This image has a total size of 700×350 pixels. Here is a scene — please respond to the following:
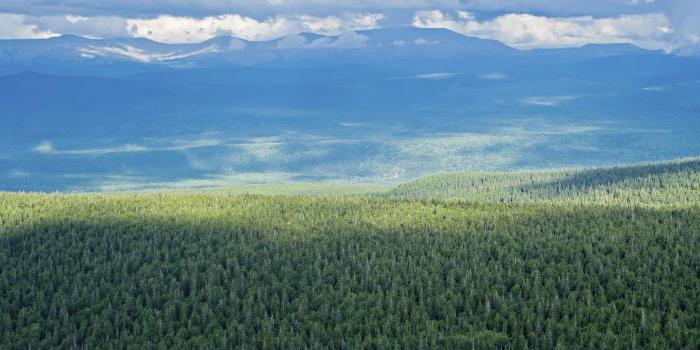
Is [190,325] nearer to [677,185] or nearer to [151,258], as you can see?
[151,258]

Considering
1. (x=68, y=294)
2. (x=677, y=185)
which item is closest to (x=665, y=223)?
(x=68, y=294)

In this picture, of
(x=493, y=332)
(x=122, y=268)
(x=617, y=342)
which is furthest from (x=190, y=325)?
(x=617, y=342)

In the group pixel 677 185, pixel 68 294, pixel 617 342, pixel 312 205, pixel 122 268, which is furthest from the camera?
pixel 677 185

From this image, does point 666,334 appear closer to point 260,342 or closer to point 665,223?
point 260,342

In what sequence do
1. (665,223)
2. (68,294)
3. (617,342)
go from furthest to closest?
(665,223), (68,294), (617,342)

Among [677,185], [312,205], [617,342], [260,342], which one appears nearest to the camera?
[617,342]

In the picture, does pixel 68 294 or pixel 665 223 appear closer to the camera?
pixel 68 294
